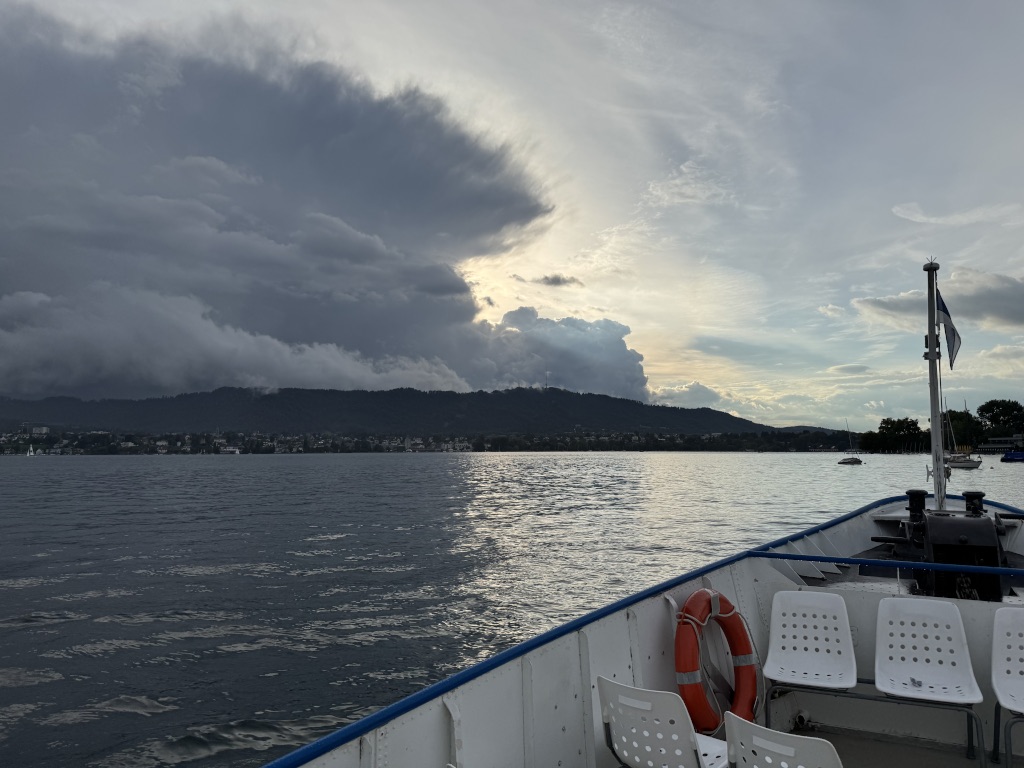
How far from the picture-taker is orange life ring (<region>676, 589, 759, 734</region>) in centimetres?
515

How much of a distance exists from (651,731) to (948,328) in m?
9.63

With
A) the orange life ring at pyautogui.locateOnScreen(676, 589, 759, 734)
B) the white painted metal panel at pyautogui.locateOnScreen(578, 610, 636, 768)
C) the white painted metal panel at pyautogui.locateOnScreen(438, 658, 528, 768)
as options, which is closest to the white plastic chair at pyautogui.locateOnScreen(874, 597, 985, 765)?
the orange life ring at pyautogui.locateOnScreen(676, 589, 759, 734)

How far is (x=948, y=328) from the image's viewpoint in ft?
34.6

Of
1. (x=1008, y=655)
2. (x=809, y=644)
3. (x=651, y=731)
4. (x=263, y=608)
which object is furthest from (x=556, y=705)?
(x=263, y=608)

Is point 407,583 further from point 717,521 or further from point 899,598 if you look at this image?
point 717,521

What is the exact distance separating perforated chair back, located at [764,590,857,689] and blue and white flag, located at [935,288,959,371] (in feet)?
21.1

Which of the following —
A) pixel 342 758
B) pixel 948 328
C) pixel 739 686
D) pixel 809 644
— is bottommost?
pixel 739 686

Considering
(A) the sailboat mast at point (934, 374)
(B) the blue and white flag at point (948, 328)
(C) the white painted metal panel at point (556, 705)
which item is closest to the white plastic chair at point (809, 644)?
(C) the white painted metal panel at point (556, 705)

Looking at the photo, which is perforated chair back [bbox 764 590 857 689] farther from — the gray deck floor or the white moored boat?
the gray deck floor

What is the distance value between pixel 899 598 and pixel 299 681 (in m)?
9.86

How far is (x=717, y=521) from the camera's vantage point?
39.5 meters

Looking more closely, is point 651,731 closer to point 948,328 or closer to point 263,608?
point 948,328

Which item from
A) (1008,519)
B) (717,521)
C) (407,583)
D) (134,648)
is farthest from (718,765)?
(717,521)

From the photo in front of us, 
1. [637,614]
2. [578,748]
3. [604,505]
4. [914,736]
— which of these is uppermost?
[637,614]
